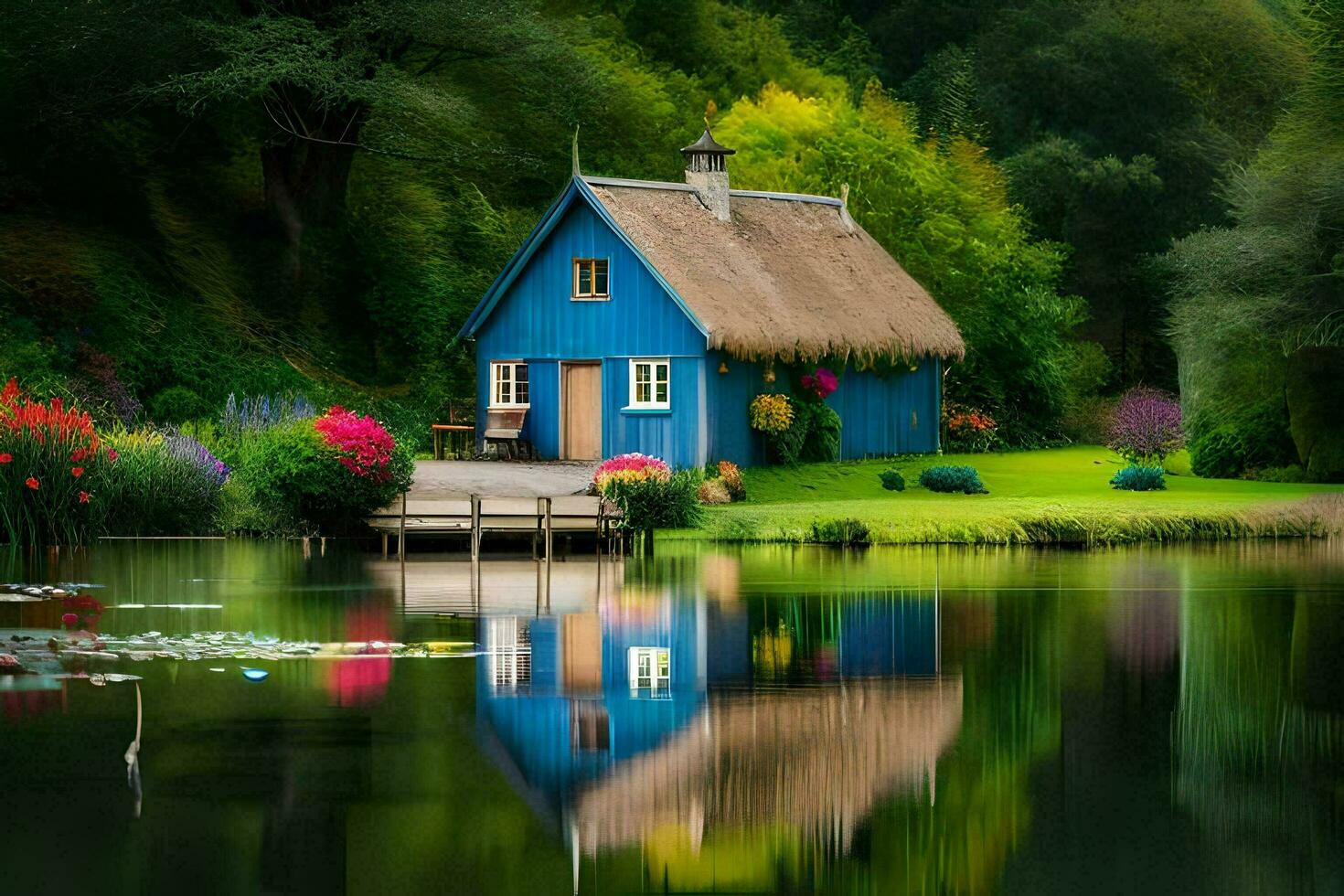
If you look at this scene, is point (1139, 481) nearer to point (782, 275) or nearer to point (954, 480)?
point (954, 480)

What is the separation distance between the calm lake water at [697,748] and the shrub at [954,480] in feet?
51.0

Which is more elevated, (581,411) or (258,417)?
(581,411)

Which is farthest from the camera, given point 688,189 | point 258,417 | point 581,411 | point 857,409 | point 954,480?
point 857,409

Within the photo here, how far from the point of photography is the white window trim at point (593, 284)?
4172 cm

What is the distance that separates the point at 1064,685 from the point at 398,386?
35.6 metres

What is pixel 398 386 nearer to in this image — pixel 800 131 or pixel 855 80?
pixel 800 131

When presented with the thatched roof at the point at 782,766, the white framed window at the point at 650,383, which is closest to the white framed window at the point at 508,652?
the thatched roof at the point at 782,766

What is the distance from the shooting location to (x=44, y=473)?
102 feet

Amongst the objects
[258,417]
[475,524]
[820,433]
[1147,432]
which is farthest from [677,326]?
[475,524]

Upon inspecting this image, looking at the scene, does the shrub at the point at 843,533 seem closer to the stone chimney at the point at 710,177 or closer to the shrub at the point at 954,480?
the shrub at the point at 954,480

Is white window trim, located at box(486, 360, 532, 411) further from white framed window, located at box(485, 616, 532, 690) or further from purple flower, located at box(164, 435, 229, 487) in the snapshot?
white framed window, located at box(485, 616, 532, 690)

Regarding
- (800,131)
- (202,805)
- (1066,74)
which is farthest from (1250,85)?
(202,805)

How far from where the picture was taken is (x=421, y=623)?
69.4ft

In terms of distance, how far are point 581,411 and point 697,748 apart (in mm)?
28796
